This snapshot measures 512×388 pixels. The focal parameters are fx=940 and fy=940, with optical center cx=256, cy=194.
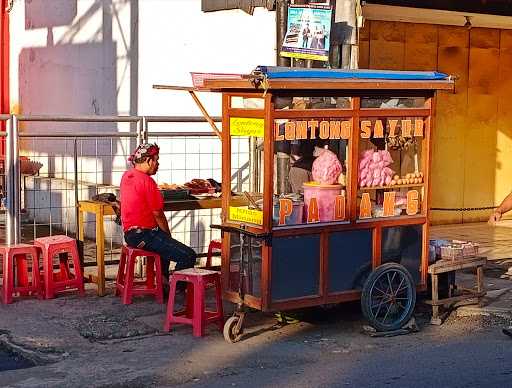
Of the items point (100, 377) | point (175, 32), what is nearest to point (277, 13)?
point (175, 32)

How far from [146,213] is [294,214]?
1675 millimetres

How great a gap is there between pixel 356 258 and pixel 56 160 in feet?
22.1

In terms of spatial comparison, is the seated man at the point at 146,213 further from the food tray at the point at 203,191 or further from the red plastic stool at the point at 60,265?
the food tray at the point at 203,191

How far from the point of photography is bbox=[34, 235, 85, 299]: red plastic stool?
29.2 feet

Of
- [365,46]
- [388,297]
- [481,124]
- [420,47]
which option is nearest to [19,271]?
[388,297]

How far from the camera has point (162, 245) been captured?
8719mm

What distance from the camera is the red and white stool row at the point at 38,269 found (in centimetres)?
877

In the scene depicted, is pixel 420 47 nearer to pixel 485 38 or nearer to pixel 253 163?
pixel 485 38

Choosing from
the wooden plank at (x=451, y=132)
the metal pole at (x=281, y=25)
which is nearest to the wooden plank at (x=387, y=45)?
the wooden plank at (x=451, y=132)

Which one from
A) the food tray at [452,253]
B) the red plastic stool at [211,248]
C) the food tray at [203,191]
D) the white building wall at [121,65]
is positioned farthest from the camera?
the white building wall at [121,65]

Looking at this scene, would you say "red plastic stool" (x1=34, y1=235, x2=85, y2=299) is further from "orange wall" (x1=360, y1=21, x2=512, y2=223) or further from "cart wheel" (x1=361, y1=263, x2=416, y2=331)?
"orange wall" (x1=360, y1=21, x2=512, y2=223)

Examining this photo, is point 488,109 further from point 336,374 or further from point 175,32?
point 336,374

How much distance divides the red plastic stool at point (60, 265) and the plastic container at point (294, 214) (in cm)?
241

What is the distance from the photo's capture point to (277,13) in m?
10.3
